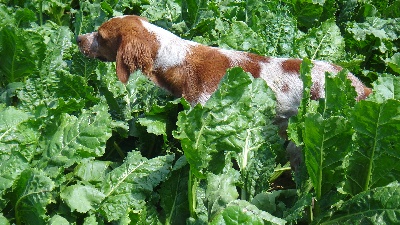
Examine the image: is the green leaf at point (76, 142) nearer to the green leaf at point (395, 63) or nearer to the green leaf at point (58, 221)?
the green leaf at point (58, 221)

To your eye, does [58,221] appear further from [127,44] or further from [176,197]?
[127,44]

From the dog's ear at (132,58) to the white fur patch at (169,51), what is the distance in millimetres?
80

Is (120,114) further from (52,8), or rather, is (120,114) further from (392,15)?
(392,15)

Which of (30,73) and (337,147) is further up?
(337,147)

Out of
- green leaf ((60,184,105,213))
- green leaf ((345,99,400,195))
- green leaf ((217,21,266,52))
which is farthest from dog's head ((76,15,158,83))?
green leaf ((345,99,400,195))

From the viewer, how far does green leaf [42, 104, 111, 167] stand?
142 inches

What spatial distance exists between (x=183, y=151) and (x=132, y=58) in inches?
46.0

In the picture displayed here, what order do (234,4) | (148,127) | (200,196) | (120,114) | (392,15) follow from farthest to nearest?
(392,15)
(234,4)
(120,114)
(148,127)
(200,196)

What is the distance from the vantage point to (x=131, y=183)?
3.71m

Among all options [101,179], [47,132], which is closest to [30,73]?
[47,132]

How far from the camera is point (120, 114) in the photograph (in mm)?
4562

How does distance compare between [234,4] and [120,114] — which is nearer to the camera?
[120,114]

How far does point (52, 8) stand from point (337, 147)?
13.2ft

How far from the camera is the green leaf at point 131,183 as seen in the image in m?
3.58
